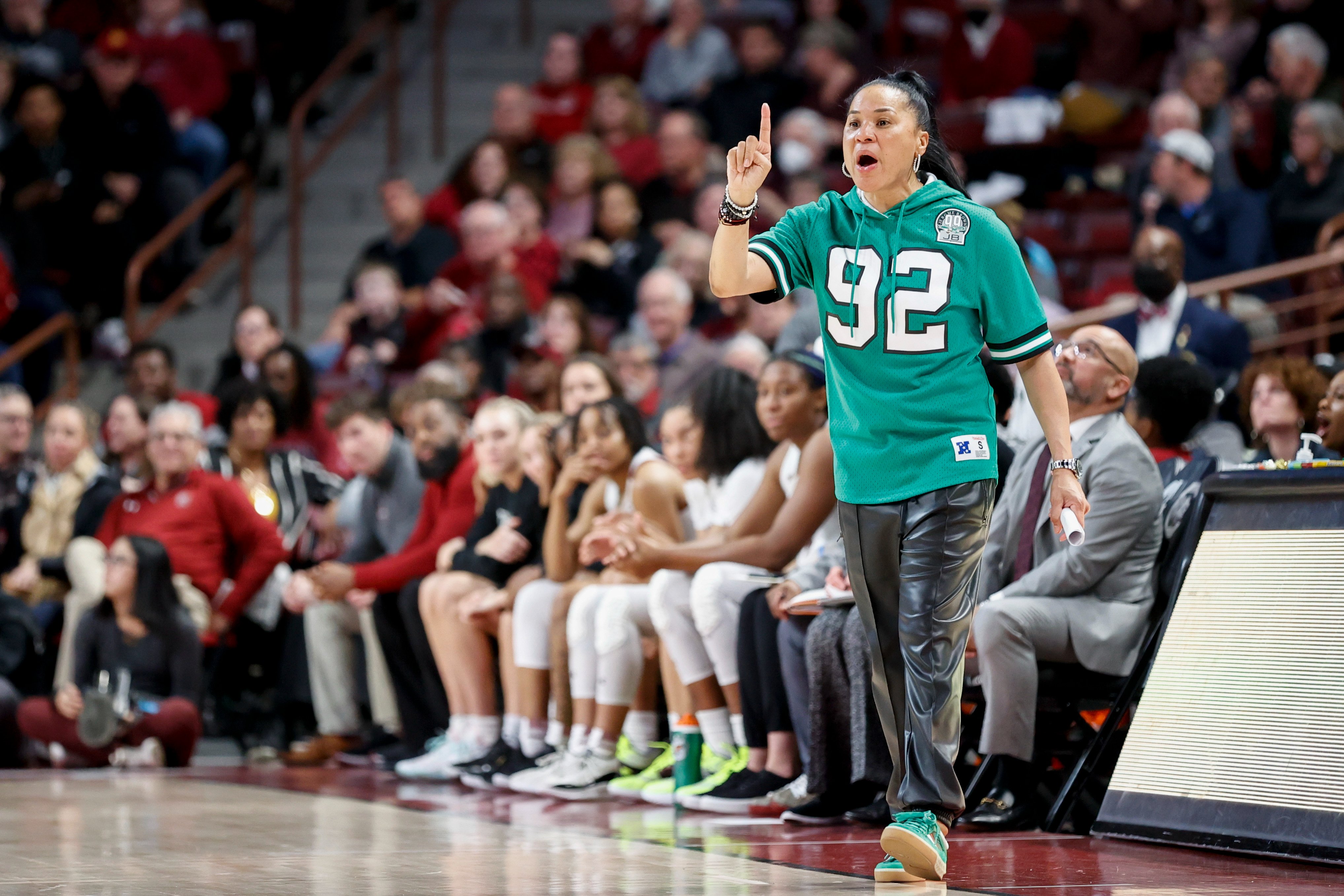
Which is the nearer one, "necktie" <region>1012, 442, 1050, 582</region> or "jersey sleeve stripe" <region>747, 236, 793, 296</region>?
"jersey sleeve stripe" <region>747, 236, 793, 296</region>

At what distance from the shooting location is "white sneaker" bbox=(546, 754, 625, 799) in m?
6.15

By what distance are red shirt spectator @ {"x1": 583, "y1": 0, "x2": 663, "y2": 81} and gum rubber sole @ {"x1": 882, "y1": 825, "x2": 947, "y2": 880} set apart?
10126 millimetres

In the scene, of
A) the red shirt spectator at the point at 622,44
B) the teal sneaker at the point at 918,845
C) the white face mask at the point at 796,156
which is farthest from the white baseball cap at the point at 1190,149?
the teal sneaker at the point at 918,845

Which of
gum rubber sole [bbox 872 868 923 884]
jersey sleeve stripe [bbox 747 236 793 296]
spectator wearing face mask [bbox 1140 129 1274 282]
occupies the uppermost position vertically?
spectator wearing face mask [bbox 1140 129 1274 282]

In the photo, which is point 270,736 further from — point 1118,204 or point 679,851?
point 1118,204

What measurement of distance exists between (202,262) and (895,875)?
9.60 meters

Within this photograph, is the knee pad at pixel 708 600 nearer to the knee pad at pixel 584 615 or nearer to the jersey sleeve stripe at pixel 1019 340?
the knee pad at pixel 584 615

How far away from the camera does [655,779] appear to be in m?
6.20

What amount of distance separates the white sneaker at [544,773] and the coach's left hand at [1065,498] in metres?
2.79

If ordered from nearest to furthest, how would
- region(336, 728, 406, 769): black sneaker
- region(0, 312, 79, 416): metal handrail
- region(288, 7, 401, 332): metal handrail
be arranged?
region(336, 728, 406, 769): black sneaker
region(0, 312, 79, 416): metal handrail
region(288, 7, 401, 332): metal handrail

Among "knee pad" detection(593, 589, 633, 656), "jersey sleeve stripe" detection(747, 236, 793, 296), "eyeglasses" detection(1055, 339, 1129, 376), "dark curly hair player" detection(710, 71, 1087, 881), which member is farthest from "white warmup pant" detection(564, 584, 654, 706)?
"jersey sleeve stripe" detection(747, 236, 793, 296)

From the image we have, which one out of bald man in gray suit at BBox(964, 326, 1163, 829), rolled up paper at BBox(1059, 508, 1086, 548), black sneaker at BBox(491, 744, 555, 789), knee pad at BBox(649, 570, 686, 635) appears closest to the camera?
rolled up paper at BBox(1059, 508, 1086, 548)

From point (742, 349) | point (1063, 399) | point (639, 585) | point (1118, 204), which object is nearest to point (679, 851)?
point (1063, 399)

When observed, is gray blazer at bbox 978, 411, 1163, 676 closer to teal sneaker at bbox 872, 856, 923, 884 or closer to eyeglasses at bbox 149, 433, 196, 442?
teal sneaker at bbox 872, 856, 923, 884
